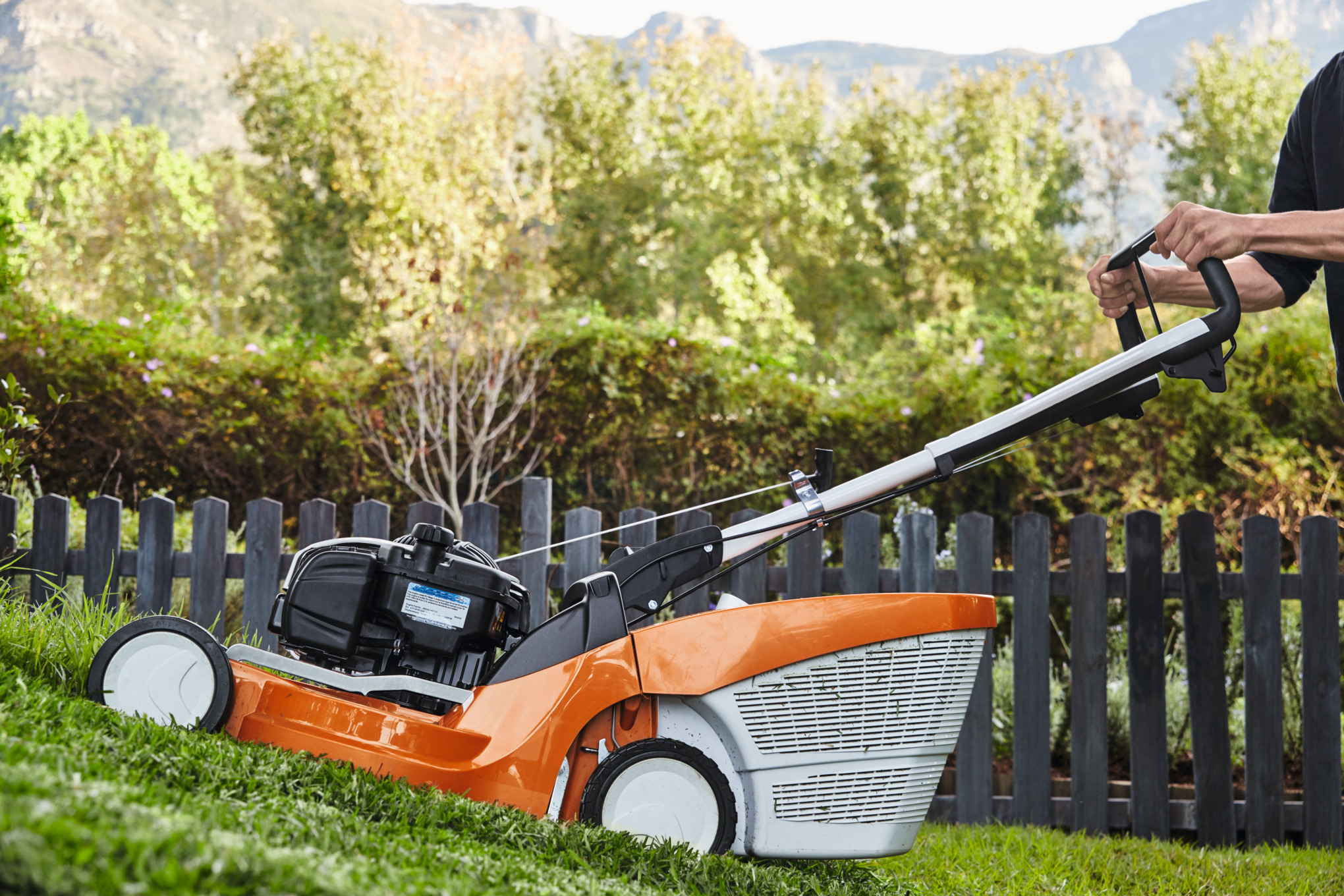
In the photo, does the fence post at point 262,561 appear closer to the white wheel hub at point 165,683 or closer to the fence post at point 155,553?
the fence post at point 155,553

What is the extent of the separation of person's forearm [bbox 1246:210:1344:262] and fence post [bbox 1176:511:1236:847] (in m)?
1.71

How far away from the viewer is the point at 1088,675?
12.1ft

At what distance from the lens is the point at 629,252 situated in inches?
684

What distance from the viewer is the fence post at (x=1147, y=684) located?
142 inches

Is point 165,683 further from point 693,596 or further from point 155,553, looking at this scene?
point 155,553

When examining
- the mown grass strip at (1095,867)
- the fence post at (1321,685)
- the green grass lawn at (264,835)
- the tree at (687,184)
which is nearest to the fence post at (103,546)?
the green grass lawn at (264,835)

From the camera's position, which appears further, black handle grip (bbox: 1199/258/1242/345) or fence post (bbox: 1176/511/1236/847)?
fence post (bbox: 1176/511/1236/847)

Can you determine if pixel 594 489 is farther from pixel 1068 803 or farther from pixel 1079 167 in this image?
pixel 1079 167

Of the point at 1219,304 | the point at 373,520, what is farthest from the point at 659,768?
the point at 373,520

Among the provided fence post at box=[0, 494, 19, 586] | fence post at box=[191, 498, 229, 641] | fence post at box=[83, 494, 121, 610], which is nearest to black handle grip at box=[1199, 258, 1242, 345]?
fence post at box=[191, 498, 229, 641]

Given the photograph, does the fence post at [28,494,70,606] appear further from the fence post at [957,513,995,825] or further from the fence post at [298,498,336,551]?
the fence post at [957,513,995,825]

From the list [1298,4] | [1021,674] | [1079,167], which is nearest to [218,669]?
[1021,674]

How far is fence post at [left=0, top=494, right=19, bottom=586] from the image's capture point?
12.7ft

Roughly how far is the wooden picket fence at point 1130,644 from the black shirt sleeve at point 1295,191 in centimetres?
135
